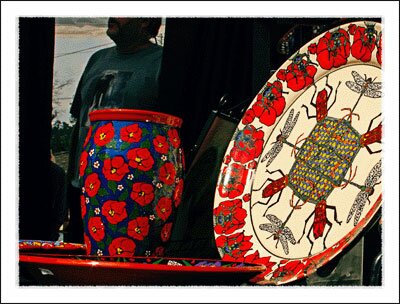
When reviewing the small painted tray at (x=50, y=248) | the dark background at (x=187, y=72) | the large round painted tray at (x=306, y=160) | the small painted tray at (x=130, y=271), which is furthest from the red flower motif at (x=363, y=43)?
the small painted tray at (x=50, y=248)

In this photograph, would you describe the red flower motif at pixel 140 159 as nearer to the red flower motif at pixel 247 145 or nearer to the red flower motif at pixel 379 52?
the red flower motif at pixel 247 145

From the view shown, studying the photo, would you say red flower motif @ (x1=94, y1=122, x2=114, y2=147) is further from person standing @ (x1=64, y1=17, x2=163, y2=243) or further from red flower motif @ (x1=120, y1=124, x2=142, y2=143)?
person standing @ (x1=64, y1=17, x2=163, y2=243)

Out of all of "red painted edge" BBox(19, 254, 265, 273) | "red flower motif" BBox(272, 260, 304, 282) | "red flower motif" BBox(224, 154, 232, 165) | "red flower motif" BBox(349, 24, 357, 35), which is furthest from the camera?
"red flower motif" BBox(224, 154, 232, 165)

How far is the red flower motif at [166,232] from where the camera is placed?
0.98m

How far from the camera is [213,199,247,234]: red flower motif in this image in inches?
42.4

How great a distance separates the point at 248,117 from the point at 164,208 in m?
0.26

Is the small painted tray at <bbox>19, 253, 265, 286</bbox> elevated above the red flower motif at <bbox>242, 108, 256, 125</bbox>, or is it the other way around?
the red flower motif at <bbox>242, 108, 256, 125</bbox>

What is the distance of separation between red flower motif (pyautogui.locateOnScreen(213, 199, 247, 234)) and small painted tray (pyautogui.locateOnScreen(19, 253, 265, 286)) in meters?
0.19

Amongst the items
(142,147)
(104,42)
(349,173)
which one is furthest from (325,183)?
(104,42)

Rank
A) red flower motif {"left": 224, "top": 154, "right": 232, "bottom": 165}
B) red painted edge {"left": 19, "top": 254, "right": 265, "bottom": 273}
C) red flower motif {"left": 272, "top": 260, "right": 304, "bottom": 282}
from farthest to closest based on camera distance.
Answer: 1. red flower motif {"left": 224, "top": 154, "right": 232, "bottom": 165}
2. red flower motif {"left": 272, "top": 260, "right": 304, "bottom": 282}
3. red painted edge {"left": 19, "top": 254, "right": 265, "bottom": 273}

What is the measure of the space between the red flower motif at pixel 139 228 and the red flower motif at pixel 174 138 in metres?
0.11

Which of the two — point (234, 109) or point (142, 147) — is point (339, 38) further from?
point (142, 147)

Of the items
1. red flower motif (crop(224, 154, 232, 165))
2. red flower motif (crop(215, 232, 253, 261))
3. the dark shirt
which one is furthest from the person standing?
red flower motif (crop(215, 232, 253, 261))

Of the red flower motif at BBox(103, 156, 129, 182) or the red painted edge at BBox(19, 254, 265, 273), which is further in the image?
the red flower motif at BBox(103, 156, 129, 182)
